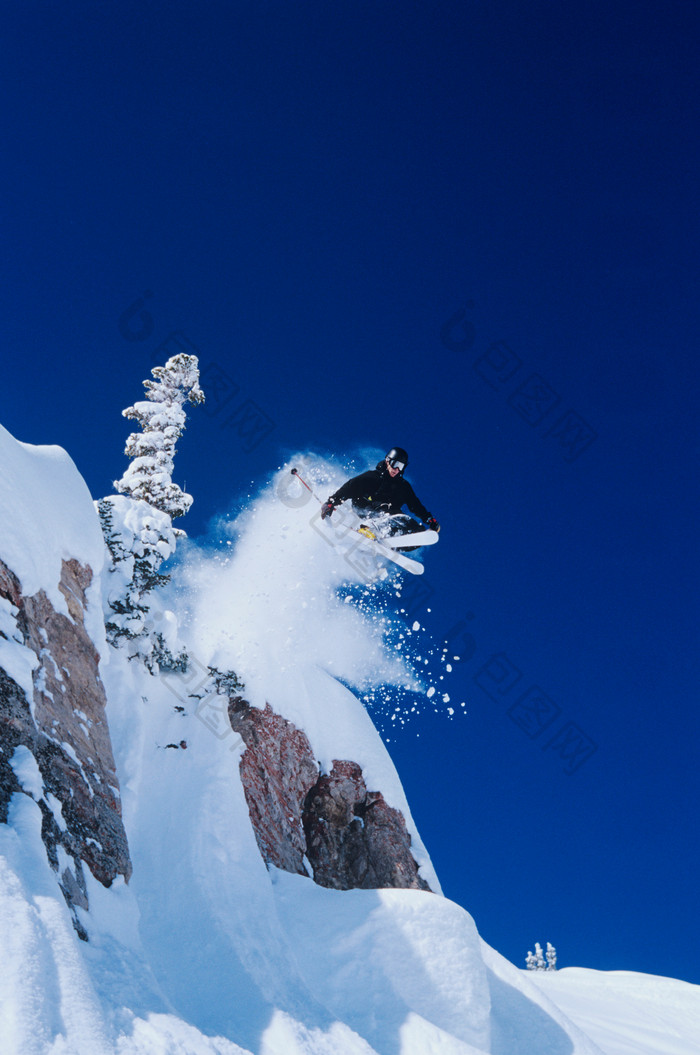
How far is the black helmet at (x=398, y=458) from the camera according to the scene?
1349cm

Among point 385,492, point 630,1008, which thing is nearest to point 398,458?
point 385,492

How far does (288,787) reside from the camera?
508 inches

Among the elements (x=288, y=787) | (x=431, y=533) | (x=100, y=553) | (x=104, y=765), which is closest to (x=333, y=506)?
(x=431, y=533)

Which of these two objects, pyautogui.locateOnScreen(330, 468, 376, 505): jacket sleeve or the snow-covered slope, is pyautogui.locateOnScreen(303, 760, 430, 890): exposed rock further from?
pyautogui.locateOnScreen(330, 468, 376, 505): jacket sleeve

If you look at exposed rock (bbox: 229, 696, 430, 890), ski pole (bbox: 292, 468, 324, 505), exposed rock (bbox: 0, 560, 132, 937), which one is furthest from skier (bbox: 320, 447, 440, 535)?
exposed rock (bbox: 0, 560, 132, 937)

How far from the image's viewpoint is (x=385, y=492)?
13.7 meters

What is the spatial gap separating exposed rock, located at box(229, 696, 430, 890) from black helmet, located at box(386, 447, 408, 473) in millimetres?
6541

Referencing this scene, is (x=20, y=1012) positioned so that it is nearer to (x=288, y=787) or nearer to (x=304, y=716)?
(x=288, y=787)

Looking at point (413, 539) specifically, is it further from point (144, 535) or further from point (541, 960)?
point (541, 960)

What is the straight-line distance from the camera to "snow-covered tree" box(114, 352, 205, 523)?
14734 millimetres

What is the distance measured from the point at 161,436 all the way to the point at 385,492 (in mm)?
6246

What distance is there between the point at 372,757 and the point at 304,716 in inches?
95.1

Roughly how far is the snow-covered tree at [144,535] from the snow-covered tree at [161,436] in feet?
0.08

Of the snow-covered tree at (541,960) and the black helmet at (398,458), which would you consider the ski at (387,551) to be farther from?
the snow-covered tree at (541,960)
